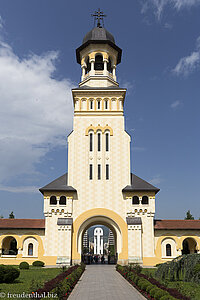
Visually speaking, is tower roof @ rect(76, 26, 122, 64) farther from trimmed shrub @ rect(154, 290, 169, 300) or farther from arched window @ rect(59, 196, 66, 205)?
trimmed shrub @ rect(154, 290, 169, 300)

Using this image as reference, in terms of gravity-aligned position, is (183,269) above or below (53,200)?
below

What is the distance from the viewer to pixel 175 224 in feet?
105

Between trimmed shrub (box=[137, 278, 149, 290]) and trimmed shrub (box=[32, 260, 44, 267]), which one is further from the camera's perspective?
trimmed shrub (box=[32, 260, 44, 267])

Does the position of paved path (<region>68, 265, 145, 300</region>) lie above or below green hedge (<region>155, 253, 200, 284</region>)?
below

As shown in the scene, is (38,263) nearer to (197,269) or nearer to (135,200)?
(135,200)

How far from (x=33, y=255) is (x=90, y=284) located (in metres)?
15.5

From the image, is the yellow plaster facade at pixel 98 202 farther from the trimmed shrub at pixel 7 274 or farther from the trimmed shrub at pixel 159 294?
the trimmed shrub at pixel 159 294

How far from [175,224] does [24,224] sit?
1645 cm

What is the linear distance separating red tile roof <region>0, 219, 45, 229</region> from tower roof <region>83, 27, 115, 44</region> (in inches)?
890

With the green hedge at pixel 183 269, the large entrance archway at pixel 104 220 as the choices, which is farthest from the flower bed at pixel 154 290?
the large entrance archway at pixel 104 220

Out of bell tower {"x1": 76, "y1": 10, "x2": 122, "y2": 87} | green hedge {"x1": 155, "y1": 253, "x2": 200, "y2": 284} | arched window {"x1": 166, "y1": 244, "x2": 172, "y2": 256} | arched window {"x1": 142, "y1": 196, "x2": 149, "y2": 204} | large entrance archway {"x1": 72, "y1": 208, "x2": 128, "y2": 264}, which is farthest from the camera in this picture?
bell tower {"x1": 76, "y1": 10, "x2": 122, "y2": 87}

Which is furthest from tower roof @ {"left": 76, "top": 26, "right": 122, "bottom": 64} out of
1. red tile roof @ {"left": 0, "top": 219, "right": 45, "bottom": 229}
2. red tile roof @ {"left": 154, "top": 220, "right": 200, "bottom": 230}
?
red tile roof @ {"left": 154, "top": 220, "right": 200, "bottom": 230}

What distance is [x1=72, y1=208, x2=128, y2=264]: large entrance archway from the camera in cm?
2969

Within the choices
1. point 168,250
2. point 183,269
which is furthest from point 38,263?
point 183,269
